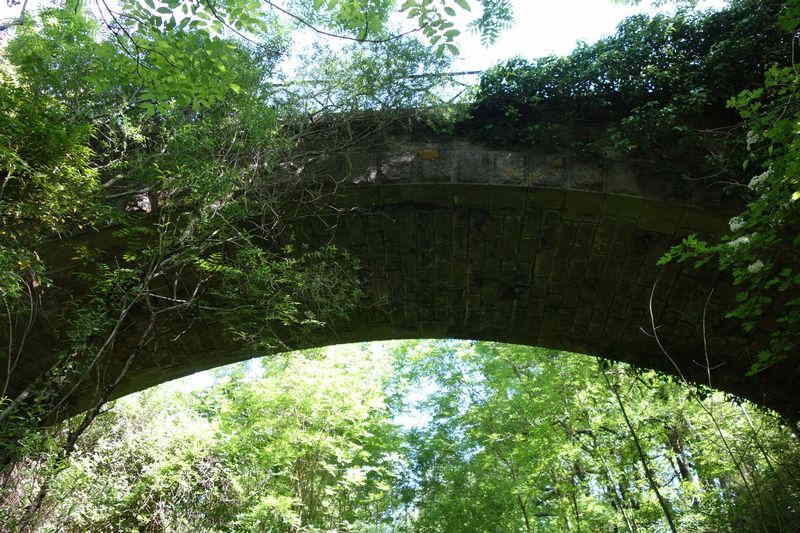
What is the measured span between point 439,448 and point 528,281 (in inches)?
204

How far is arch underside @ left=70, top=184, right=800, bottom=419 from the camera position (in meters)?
3.50

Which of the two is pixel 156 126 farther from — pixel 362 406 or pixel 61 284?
pixel 362 406

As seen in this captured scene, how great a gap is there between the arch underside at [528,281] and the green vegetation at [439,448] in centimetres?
66

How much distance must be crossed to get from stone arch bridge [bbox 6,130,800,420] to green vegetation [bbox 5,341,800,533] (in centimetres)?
74

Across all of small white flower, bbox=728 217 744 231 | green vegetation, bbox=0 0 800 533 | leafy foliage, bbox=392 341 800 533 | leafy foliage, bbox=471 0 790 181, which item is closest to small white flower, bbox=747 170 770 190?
green vegetation, bbox=0 0 800 533

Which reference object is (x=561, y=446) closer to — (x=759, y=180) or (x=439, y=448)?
(x=439, y=448)

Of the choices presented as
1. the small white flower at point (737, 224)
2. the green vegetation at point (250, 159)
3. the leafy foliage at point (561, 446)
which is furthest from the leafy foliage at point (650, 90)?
the leafy foliage at point (561, 446)

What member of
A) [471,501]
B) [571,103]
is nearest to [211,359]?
[571,103]

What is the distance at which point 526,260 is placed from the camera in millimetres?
3848

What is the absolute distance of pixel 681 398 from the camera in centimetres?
663

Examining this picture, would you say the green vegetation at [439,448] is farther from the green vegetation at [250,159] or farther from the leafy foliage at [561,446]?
the green vegetation at [250,159]

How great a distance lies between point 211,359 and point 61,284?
1.26 metres

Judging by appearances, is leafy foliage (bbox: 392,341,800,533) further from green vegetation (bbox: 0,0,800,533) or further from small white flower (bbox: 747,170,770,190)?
small white flower (bbox: 747,170,770,190)

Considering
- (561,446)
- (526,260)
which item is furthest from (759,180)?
(561,446)
